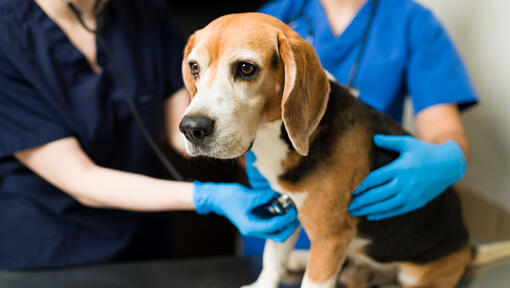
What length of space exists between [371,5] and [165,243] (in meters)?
0.95

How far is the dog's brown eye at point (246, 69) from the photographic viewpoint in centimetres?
67

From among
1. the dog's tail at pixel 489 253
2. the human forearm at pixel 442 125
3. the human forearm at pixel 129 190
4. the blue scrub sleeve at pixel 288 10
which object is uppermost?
the blue scrub sleeve at pixel 288 10

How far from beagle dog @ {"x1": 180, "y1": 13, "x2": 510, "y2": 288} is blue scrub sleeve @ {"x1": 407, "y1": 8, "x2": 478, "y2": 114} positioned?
0.93 feet

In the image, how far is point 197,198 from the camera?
95cm

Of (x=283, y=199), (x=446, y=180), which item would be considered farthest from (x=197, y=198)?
(x=446, y=180)

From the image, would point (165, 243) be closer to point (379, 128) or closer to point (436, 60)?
point (379, 128)

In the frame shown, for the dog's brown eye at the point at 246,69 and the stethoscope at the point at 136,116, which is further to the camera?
the stethoscope at the point at 136,116

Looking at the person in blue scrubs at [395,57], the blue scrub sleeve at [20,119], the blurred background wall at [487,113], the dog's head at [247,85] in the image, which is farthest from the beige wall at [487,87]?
the blue scrub sleeve at [20,119]

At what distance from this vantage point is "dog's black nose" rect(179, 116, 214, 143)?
24.8 inches

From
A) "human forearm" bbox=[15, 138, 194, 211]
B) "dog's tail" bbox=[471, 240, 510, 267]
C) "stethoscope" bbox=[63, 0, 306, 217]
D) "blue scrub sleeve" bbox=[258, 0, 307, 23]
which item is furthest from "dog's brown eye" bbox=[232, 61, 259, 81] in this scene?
"dog's tail" bbox=[471, 240, 510, 267]

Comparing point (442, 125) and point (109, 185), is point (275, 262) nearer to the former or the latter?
point (109, 185)

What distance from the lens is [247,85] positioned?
68cm

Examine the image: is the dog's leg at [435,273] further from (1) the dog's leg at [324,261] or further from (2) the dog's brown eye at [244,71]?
(2) the dog's brown eye at [244,71]

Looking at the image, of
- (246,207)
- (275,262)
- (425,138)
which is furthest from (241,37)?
(425,138)
